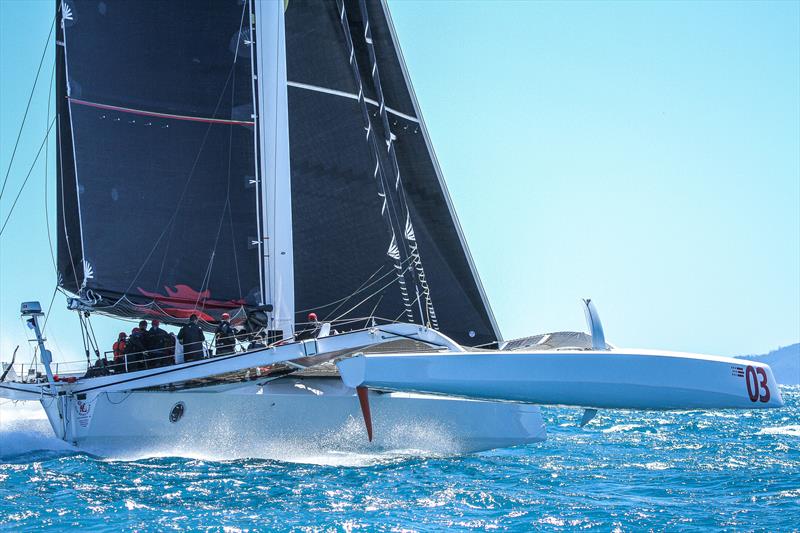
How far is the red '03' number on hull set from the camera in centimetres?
674

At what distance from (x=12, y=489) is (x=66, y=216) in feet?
22.3

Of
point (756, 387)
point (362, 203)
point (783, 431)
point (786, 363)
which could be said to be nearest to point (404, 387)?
point (756, 387)

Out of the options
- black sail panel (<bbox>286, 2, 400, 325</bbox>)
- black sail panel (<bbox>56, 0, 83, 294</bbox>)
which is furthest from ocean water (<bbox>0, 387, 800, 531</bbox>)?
black sail panel (<bbox>56, 0, 83, 294</bbox>)

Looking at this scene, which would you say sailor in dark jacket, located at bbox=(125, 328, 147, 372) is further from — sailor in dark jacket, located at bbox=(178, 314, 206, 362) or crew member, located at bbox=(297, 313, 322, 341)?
crew member, located at bbox=(297, 313, 322, 341)

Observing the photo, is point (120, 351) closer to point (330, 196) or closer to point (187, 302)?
point (187, 302)

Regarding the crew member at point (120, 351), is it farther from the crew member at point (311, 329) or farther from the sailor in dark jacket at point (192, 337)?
the crew member at point (311, 329)

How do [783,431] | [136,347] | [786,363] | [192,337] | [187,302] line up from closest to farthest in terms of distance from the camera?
[192,337], [136,347], [187,302], [783,431], [786,363]

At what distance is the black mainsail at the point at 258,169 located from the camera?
11.6 meters

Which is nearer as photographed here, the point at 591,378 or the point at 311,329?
the point at 591,378

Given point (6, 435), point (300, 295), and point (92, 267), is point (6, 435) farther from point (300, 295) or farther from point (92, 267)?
point (300, 295)

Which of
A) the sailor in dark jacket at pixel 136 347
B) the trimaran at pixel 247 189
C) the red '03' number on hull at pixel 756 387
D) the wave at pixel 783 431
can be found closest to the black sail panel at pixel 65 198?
→ the trimaran at pixel 247 189

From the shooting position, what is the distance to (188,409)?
956 centimetres

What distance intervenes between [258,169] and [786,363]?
121674 mm

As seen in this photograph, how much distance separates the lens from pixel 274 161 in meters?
11.5
